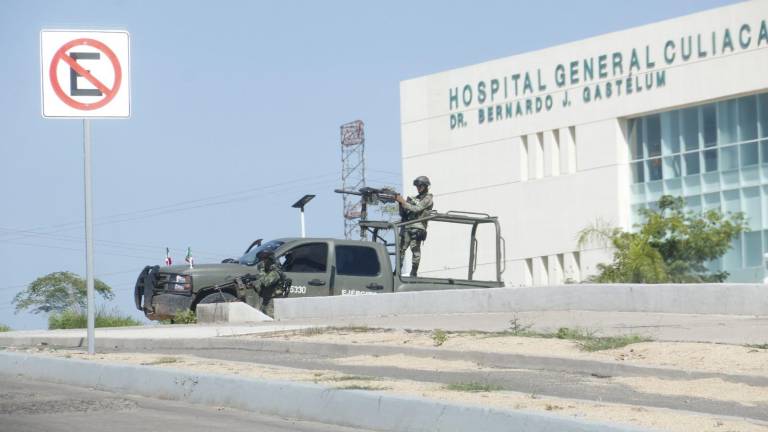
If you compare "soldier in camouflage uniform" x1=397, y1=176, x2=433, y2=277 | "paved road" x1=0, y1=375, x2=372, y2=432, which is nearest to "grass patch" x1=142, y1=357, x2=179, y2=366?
"paved road" x1=0, y1=375, x2=372, y2=432

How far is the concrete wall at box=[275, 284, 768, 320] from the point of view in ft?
57.4

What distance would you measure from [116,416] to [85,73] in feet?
14.4

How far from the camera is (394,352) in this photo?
14.7 meters

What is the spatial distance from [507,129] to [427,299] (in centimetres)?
4583

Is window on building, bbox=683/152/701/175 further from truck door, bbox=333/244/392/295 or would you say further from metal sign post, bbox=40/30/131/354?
metal sign post, bbox=40/30/131/354

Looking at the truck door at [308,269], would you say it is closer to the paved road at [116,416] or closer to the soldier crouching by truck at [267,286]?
the soldier crouching by truck at [267,286]

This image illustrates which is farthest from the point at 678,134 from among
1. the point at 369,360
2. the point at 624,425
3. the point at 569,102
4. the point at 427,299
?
the point at 624,425

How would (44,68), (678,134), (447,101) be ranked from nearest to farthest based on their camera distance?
(44,68)
(678,134)
(447,101)

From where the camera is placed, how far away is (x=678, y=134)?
58062 millimetres

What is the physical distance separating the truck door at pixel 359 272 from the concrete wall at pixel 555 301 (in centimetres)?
191

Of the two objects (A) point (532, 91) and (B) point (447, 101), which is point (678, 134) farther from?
(B) point (447, 101)

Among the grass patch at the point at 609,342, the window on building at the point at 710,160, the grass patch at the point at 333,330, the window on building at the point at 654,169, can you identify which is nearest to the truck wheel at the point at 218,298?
the grass patch at the point at 333,330

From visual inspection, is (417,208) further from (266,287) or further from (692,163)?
(692,163)

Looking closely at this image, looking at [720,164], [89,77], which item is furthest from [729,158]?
[89,77]
